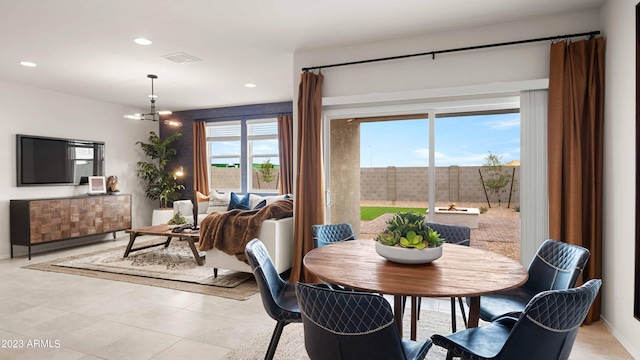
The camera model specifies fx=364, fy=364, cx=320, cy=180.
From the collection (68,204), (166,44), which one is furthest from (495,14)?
(68,204)

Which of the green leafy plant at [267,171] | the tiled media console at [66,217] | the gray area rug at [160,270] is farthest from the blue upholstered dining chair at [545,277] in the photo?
the tiled media console at [66,217]

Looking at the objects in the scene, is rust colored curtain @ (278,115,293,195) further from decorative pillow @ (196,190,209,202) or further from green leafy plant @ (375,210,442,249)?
green leafy plant @ (375,210,442,249)

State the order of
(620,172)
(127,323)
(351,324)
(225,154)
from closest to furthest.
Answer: (351,324), (620,172), (127,323), (225,154)

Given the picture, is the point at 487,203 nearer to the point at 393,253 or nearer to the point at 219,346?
the point at 393,253

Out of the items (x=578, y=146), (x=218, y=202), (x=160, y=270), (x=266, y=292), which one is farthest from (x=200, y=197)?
(x=578, y=146)

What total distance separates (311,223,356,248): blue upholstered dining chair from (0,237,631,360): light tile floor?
0.81 meters

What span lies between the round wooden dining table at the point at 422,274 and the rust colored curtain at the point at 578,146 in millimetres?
1298

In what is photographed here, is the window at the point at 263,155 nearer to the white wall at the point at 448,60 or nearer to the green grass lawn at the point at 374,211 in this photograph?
the white wall at the point at 448,60

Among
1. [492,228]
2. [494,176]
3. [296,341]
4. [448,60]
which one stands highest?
[448,60]

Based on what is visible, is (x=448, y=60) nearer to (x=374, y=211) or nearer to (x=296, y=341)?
(x=374, y=211)

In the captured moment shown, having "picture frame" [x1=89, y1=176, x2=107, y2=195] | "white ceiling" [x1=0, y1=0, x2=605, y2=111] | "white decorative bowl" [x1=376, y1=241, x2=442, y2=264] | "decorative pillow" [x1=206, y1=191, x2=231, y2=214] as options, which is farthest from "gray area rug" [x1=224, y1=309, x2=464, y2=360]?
"picture frame" [x1=89, y1=176, x2=107, y2=195]

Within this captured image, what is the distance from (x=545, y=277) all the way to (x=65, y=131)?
7.07 metres

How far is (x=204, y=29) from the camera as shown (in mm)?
3523

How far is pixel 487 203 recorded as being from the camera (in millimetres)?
3984
